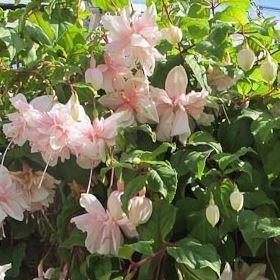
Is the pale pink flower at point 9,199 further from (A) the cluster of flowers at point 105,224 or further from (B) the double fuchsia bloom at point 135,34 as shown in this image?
(B) the double fuchsia bloom at point 135,34

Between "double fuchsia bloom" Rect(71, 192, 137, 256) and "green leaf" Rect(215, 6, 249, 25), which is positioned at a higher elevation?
"green leaf" Rect(215, 6, 249, 25)

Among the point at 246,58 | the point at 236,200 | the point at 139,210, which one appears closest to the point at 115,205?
the point at 139,210

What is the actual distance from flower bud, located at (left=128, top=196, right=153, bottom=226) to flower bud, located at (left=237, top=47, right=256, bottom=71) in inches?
9.3

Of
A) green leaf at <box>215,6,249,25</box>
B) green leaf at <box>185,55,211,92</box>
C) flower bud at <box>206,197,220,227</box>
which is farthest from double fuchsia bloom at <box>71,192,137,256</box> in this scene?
green leaf at <box>215,6,249,25</box>

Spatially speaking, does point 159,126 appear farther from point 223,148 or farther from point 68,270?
point 68,270

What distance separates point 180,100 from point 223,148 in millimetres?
93

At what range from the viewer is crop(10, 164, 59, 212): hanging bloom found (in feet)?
3.36

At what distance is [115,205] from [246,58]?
0.88 ft

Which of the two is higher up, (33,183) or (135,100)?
(135,100)

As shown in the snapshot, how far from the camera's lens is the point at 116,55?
1.01 m

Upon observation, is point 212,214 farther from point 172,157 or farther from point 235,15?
point 235,15

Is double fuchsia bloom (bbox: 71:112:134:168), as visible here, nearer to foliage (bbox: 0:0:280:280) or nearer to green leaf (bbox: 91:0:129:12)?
foliage (bbox: 0:0:280:280)

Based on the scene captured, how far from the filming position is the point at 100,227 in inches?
36.5

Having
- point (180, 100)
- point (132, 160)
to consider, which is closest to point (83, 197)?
point (132, 160)
